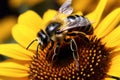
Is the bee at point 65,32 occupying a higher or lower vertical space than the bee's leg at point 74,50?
higher

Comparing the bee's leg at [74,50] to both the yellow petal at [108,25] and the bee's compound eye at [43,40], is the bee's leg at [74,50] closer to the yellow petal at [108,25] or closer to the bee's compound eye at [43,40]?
the bee's compound eye at [43,40]

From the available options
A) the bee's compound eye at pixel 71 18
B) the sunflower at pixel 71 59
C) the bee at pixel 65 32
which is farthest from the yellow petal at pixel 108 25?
the bee's compound eye at pixel 71 18

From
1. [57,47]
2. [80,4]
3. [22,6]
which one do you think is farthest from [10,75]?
Answer: [22,6]

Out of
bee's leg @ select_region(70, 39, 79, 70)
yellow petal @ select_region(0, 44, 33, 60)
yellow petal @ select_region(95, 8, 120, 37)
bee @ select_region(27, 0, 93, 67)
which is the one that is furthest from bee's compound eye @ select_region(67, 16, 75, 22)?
yellow petal @ select_region(0, 44, 33, 60)

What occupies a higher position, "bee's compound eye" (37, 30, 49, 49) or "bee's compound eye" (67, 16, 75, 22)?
"bee's compound eye" (67, 16, 75, 22)

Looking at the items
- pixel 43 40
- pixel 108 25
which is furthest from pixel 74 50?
pixel 108 25

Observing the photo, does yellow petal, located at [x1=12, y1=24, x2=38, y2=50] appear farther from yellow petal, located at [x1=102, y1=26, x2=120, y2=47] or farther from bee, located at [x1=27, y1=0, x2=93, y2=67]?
yellow petal, located at [x1=102, y1=26, x2=120, y2=47]

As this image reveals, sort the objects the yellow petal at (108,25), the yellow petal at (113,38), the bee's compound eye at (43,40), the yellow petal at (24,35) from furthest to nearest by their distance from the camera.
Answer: the yellow petal at (24,35) → the yellow petal at (108,25) → the yellow petal at (113,38) → the bee's compound eye at (43,40)
